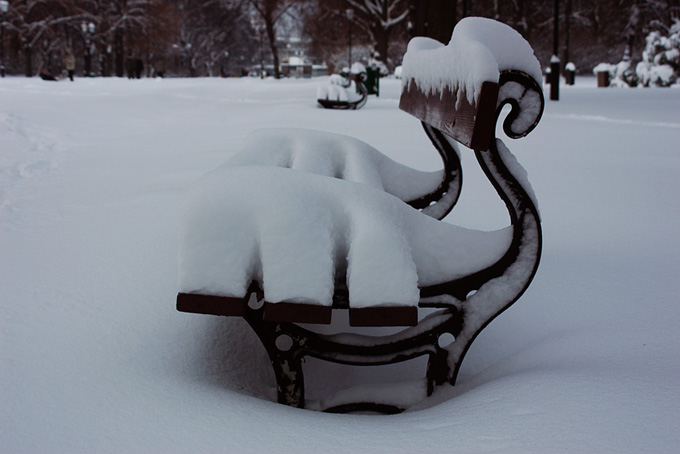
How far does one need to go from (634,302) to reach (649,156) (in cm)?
387

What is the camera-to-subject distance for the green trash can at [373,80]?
16.2 meters

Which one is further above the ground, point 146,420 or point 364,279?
point 364,279

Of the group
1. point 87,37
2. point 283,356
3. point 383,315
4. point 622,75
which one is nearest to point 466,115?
point 383,315

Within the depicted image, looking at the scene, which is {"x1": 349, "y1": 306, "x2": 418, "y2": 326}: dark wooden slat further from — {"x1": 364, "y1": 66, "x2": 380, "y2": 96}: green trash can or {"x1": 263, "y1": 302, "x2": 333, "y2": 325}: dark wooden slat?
{"x1": 364, "y1": 66, "x2": 380, "y2": 96}: green trash can

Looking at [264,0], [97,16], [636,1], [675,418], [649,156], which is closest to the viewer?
[675,418]

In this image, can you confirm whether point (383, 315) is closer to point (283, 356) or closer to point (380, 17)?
point (283, 356)

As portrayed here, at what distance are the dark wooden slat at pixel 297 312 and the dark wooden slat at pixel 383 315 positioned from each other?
62 mm

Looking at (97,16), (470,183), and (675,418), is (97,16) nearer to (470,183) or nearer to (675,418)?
(470,183)

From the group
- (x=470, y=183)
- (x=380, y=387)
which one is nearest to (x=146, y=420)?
(x=380, y=387)

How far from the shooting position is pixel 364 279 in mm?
1389

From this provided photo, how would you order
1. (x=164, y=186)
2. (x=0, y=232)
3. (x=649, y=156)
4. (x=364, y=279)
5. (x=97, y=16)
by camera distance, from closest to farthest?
(x=364, y=279) → (x=0, y=232) → (x=164, y=186) → (x=649, y=156) → (x=97, y=16)

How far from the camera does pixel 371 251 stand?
1.41 m

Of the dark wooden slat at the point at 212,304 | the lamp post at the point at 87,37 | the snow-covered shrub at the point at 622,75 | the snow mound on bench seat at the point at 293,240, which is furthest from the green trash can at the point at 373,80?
the lamp post at the point at 87,37

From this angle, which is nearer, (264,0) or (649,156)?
(649,156)
